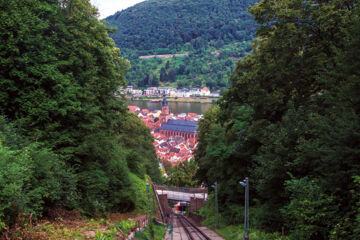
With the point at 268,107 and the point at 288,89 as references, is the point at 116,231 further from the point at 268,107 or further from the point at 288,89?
the point at 288,89

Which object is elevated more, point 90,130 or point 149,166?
point 90,130

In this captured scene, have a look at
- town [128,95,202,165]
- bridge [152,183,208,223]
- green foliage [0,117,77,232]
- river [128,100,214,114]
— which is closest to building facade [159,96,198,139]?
town [128,95,202,165]

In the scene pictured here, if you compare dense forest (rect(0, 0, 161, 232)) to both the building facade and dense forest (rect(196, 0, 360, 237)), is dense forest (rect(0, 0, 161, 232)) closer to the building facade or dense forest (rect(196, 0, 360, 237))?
dense forest (rect(196, 0, 360, 237))

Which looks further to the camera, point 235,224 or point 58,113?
point 235,224

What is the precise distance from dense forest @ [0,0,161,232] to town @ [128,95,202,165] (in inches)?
2430

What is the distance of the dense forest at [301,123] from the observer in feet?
23.5

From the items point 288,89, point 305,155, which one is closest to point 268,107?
point 288,89

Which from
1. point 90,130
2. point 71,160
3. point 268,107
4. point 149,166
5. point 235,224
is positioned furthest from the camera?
point 149,166

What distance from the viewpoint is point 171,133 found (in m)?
107

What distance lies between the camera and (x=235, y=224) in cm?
1625

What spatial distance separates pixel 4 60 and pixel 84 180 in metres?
4.83

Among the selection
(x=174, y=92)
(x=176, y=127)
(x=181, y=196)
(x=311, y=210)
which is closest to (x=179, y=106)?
(x=174, y=92)

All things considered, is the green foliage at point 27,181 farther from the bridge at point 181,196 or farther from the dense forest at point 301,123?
the bridge at point 181,196

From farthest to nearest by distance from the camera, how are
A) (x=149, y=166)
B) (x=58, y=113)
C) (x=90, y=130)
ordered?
(x=149, y=166)
(x=90, y=130)
(x=58, y=113)
